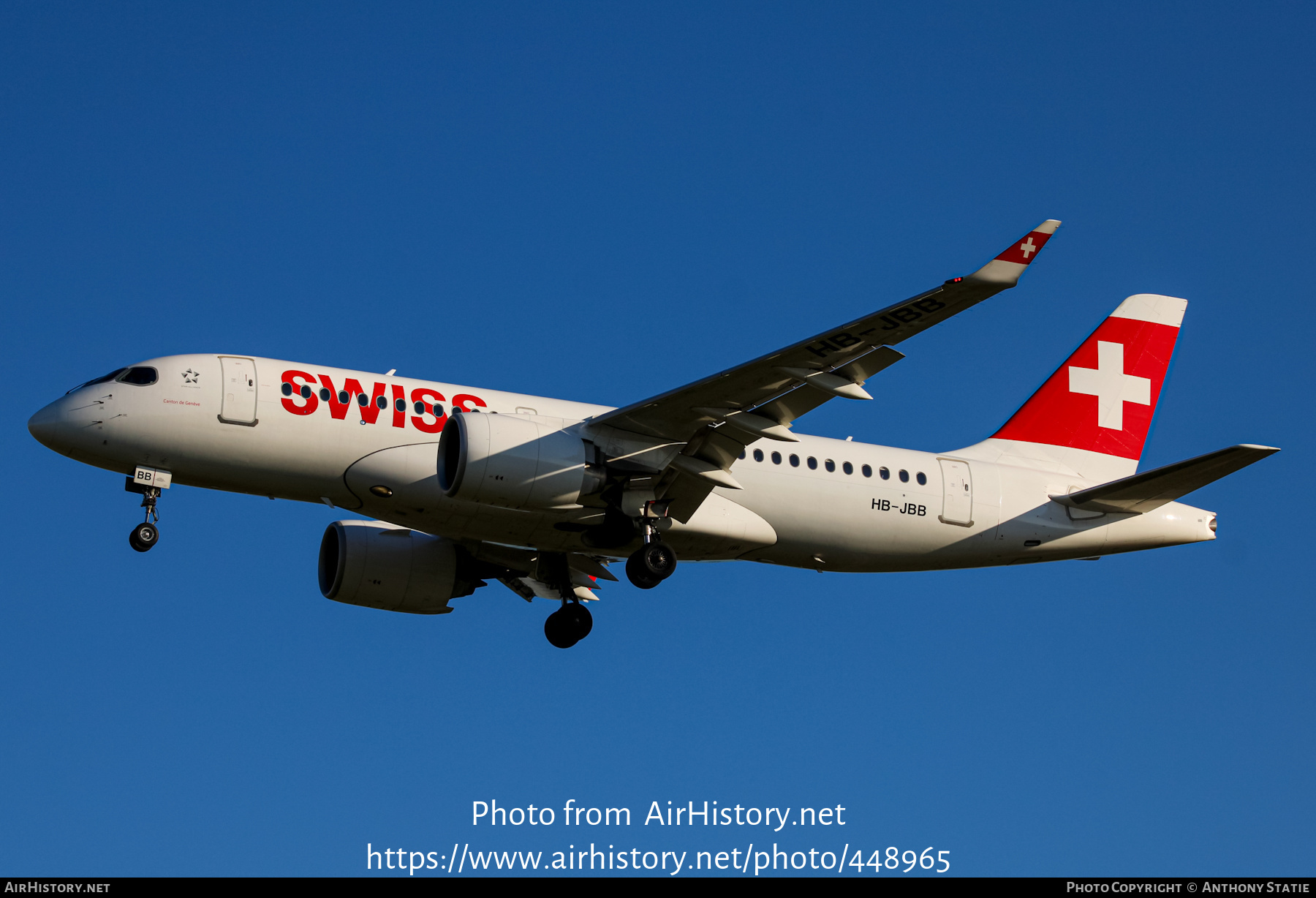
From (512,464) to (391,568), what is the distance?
6.10 m

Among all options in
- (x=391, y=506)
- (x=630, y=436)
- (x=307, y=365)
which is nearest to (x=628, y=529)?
(x=630, y=436)

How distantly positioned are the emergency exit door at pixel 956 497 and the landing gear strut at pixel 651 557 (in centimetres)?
589

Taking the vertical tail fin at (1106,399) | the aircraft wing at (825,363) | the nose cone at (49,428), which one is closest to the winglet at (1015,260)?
the aircraft wing at (825,363)

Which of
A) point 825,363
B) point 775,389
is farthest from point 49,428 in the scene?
point 825,363

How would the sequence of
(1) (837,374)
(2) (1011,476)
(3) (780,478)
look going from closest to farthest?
(1) (837,374) → (3) (780,478) → (2) (1011,476)

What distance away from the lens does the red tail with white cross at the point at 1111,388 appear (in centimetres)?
3159

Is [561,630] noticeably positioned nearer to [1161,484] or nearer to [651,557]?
[651,557]

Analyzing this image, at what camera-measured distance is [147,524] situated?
25328 millimetres

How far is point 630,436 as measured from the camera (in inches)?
1017

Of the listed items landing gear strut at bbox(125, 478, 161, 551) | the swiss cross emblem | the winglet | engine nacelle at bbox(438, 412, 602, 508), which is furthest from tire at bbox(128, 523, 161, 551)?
the swiss cross emblem

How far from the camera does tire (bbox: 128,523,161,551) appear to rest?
2523 centimetres

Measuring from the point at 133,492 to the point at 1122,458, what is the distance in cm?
2035
